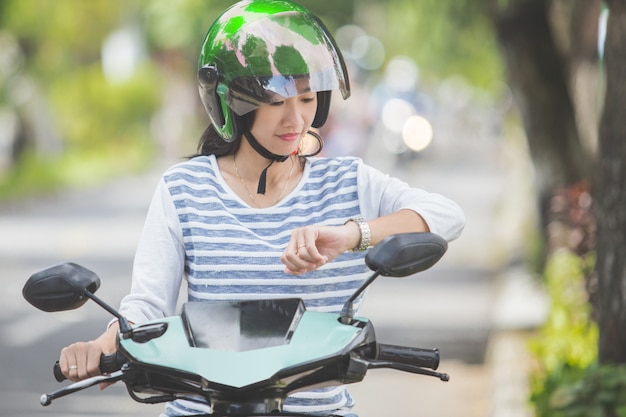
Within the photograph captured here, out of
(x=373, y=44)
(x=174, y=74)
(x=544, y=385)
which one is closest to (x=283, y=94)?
(x=544, y=385)

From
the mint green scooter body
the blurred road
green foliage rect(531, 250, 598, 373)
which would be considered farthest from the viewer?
the blurred road

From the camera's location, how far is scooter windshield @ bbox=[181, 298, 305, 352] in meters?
2.46

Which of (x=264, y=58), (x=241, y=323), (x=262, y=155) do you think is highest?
(x=264, y=58)

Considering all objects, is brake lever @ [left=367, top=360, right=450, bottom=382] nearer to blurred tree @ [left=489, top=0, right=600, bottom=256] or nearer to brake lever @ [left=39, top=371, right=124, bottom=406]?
Answer: brake lever @ [left=39, top=371, right=124, bottom=406]

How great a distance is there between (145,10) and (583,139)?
34.0 meters

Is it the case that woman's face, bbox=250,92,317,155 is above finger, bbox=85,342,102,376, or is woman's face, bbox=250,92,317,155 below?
above

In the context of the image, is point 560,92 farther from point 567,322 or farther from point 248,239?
point 248,239

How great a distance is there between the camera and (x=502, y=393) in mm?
7703

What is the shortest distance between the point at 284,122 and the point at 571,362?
4.00 meters

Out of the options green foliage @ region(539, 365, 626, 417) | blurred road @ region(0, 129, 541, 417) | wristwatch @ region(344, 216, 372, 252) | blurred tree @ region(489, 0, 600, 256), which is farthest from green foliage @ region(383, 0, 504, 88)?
wristwatch @ region(344, 216, 372, 252)

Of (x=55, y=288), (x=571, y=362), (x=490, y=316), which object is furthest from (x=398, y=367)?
(x=490, y=316)

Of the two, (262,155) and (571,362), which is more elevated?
(262,155)

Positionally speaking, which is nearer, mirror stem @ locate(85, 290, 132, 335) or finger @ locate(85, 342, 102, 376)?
mirror stem @ locate(85, 290, 132, 335)

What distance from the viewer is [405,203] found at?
2992 mm
